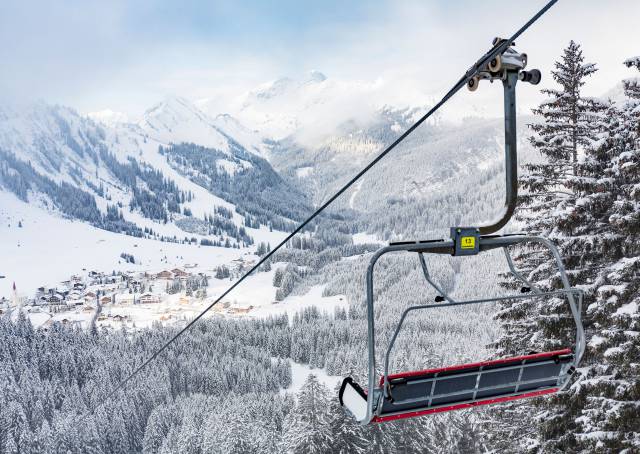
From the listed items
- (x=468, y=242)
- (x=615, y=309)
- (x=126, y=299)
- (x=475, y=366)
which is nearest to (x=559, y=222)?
(x=615, y=309)

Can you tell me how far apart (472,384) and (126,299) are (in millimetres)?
170945

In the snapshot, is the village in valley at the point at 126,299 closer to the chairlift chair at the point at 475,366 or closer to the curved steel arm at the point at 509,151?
the chairlift chair at the point at 475,366

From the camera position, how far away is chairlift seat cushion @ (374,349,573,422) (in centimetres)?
436

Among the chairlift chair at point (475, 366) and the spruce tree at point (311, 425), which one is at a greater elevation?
the chairlift chair at point (475, 366)

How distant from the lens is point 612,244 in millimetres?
8312

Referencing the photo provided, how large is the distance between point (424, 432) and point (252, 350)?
65712 mm

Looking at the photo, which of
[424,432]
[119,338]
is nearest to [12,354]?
[119,338]

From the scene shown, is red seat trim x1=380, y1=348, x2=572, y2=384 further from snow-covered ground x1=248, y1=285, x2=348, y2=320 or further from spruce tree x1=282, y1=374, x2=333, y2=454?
snow-covered ground x1=248, y1=285, x2=348, y2=320

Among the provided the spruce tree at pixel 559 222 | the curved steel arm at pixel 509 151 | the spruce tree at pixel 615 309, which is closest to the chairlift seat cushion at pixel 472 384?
the curved steel arm at pixel 509 151

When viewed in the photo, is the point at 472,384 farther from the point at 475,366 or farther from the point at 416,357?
the point at 416,357

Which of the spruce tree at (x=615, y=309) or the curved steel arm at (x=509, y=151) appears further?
the spruce tree at (x=615, y=309)

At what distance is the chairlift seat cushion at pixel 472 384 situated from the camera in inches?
172

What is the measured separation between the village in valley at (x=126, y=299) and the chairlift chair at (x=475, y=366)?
12474 centimetres

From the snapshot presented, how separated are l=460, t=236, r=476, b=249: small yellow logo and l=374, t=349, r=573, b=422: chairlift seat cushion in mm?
1163
